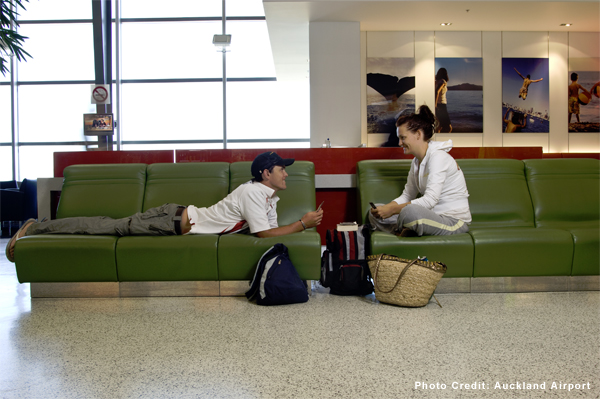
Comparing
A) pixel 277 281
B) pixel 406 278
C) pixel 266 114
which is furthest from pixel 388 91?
pixel 277 281

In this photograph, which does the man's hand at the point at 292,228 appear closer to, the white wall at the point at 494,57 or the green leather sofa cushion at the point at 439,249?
the green leather sofa cushion at the point at 439,249

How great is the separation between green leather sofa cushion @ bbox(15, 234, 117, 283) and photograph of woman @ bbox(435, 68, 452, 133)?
5.15 meters

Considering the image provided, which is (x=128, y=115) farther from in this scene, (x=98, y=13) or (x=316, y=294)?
(x=316, y=294)

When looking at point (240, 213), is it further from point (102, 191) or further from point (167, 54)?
point (167, 54)

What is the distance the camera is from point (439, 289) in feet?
10.6

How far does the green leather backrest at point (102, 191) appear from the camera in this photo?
12.6 ft

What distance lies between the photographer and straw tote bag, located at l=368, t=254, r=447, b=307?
2811mm

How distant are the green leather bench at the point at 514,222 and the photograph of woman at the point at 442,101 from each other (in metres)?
2.88

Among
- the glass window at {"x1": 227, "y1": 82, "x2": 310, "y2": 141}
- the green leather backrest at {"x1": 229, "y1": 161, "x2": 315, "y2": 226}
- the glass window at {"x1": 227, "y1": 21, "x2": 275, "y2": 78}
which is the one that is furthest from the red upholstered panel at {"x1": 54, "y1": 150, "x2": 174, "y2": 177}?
the glass window at {"x1": 227, "y1": 21, "x2": 275, "y2": 78}

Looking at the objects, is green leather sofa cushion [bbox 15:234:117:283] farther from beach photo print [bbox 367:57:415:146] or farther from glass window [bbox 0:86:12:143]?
glass window [bbox 0:86:12:143]

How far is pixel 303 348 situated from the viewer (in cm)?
215

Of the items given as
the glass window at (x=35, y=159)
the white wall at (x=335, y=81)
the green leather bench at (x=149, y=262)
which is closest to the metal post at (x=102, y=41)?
the glass window at (x=35, y=159)

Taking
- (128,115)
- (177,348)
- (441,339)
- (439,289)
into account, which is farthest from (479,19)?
(128,115)

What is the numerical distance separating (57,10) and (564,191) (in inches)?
372
